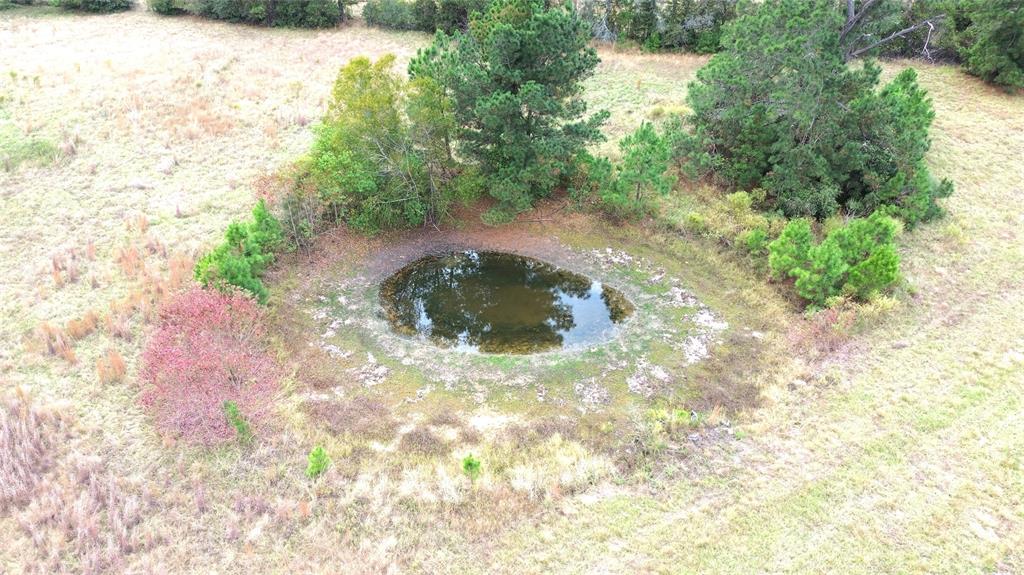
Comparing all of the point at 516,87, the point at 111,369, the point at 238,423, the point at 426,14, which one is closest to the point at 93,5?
the point at 426,14

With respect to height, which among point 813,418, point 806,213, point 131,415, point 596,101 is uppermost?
point 596,101

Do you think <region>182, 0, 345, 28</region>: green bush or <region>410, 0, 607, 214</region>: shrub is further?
<region>182, 0, 345, 28</region>: green bush

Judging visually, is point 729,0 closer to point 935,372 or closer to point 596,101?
point 596,101

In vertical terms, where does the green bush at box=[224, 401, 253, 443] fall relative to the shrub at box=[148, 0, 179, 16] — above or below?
below

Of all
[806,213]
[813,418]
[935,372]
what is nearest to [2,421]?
[813,418]

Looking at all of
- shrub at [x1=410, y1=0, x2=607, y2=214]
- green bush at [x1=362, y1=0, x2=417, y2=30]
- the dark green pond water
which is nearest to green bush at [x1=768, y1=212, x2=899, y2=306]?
the dark green pond water

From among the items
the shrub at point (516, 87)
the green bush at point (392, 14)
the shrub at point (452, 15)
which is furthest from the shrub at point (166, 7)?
the shrub at point (516, 87)

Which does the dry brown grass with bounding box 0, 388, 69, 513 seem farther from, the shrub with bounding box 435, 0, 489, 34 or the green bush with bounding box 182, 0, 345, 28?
the green bush with bounding box 182, 0, 345, 28
